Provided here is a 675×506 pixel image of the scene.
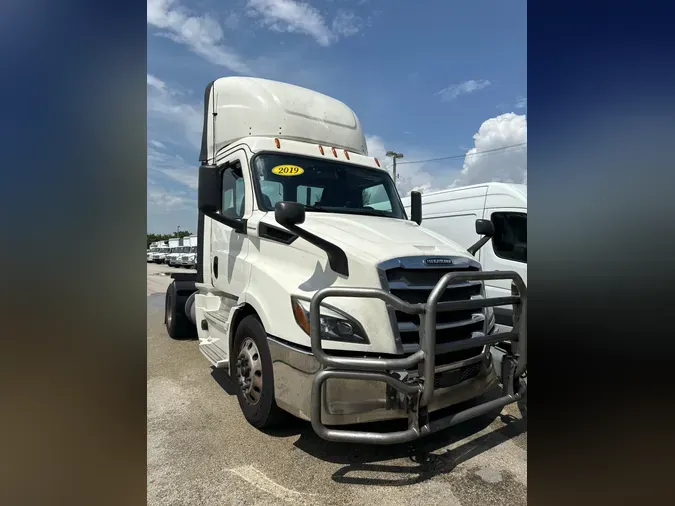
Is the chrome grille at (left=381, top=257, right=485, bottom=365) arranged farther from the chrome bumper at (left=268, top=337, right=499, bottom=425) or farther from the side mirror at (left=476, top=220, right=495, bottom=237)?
the side mirror at (left=476, top=220, right=495, bottom=237)

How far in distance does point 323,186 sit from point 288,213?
4.56 feet

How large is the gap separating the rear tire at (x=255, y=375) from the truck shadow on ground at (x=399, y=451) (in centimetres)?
20

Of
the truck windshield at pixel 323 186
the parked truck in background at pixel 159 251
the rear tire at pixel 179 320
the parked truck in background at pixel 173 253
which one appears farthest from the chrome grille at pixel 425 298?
the parked truck in background at pixel 159 251

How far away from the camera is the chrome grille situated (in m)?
2.84

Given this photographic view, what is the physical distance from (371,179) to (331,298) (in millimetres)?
2176

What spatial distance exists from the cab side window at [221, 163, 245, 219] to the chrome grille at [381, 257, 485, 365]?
6.69ft

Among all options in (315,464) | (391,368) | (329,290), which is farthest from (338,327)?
(315,464)

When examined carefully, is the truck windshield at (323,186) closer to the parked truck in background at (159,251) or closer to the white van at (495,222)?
the white van at (495,222)

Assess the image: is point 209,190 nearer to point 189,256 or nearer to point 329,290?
point 329,290

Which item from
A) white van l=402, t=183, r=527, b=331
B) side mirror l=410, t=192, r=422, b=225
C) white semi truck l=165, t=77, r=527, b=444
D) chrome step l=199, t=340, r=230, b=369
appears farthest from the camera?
white van l=402, t=183, r=527, b=331

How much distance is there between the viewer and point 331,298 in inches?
112

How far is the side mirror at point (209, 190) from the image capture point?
12.4 ft

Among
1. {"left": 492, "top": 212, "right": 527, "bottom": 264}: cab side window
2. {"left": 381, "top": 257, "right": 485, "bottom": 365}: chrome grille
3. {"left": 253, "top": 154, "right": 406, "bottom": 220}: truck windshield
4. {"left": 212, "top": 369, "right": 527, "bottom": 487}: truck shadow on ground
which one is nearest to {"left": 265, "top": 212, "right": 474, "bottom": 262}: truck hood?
{"left": 381, "top": 257, "right": 485, "bottom": 365}: chrome grille
